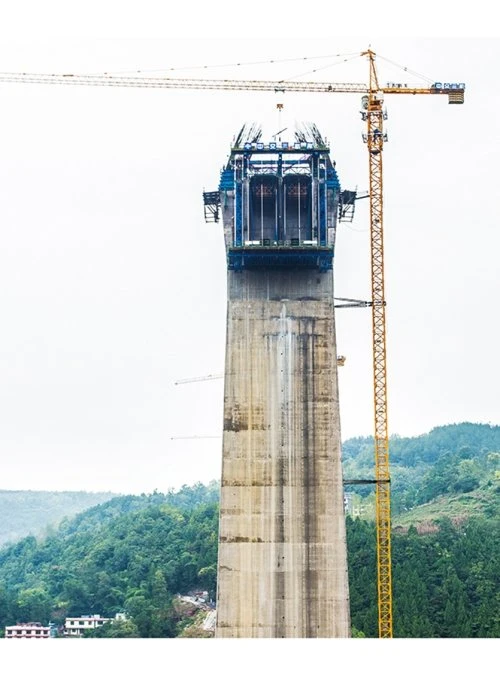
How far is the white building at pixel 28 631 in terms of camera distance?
13550 cm

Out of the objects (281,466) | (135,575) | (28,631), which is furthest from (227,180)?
(135,575)

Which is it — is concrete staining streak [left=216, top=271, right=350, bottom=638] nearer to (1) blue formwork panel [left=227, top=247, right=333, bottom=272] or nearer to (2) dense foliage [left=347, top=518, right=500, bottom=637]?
(1) blue formwork panel [left=227, top=247, right=333, bottom=272]

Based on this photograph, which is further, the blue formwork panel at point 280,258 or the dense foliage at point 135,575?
the dense foliage at point 135,575

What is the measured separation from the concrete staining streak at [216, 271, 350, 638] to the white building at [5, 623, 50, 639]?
225 ft

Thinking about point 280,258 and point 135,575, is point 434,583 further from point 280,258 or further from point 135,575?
point 135,575

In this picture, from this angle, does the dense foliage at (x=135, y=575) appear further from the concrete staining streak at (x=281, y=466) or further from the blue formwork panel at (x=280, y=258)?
the blue formwork panel at (x=280, y=258)

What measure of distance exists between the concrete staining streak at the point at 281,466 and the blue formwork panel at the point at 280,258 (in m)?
0.48

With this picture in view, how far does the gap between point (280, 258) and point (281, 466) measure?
12.6 m

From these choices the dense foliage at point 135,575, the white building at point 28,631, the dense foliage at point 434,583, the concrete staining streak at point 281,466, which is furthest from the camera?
the white building at point 28,631

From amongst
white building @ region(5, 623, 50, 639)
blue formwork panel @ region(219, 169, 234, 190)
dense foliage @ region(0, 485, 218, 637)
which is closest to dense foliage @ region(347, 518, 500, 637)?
dense foliage @ region(0, 485, 218, 637)

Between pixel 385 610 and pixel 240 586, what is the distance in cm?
1532

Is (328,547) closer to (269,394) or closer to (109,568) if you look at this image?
(269,394)

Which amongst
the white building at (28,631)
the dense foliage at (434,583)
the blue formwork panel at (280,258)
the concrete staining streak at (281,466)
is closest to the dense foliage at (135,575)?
the white building at (28,631)

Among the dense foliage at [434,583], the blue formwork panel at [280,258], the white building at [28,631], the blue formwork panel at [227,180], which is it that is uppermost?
the blue formwork panel at [227,180]
